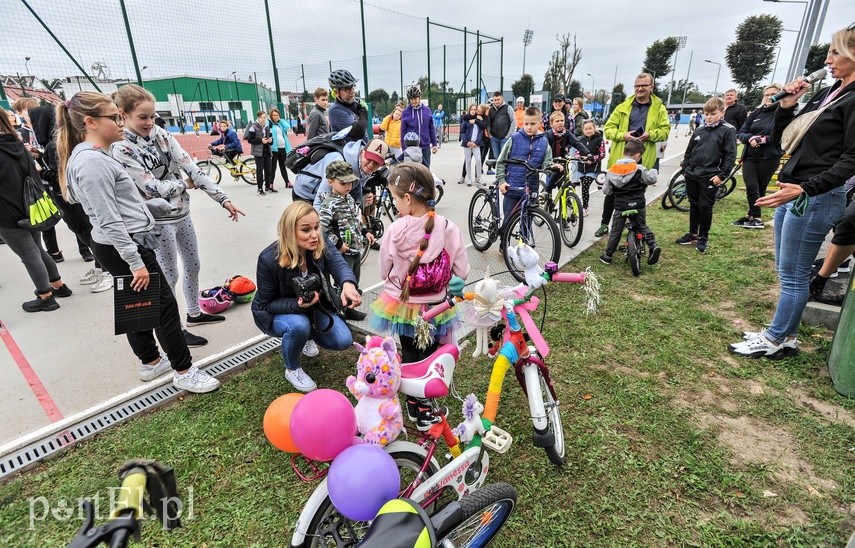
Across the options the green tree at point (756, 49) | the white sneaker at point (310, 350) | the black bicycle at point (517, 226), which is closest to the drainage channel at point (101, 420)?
the white sneaker at point (310, 350)

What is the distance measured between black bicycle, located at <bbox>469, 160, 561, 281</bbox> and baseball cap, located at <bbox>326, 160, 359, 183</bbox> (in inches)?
69.2

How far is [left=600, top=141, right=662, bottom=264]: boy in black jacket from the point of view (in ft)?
15.6

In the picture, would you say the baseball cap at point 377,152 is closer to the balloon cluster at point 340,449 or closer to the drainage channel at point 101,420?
the drainage channel at point 101,420

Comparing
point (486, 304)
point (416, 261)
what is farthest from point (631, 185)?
point (486, 304)

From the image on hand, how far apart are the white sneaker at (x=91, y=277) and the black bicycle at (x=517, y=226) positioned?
14.5 ft

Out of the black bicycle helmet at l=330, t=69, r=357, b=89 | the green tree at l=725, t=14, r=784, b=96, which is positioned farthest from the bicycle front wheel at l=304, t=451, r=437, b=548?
the green tree at l=725, t=14, r=784, b=96

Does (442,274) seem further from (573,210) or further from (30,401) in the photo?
(573,210)

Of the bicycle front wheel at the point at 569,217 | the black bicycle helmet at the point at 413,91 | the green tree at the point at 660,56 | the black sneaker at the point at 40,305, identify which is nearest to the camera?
the black sneaker at the point at 40,305

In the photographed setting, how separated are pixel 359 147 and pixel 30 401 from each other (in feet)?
9.80

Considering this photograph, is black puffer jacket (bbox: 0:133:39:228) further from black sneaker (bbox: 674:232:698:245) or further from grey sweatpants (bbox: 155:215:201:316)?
black sneaker (bbox: 674:232:698:245)

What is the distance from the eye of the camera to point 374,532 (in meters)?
1.25

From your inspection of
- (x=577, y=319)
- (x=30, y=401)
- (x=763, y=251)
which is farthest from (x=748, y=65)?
(x=30, y=401)

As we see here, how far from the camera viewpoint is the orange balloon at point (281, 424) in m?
1.56

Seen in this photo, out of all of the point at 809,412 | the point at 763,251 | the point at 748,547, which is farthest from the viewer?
the point at 763,251
